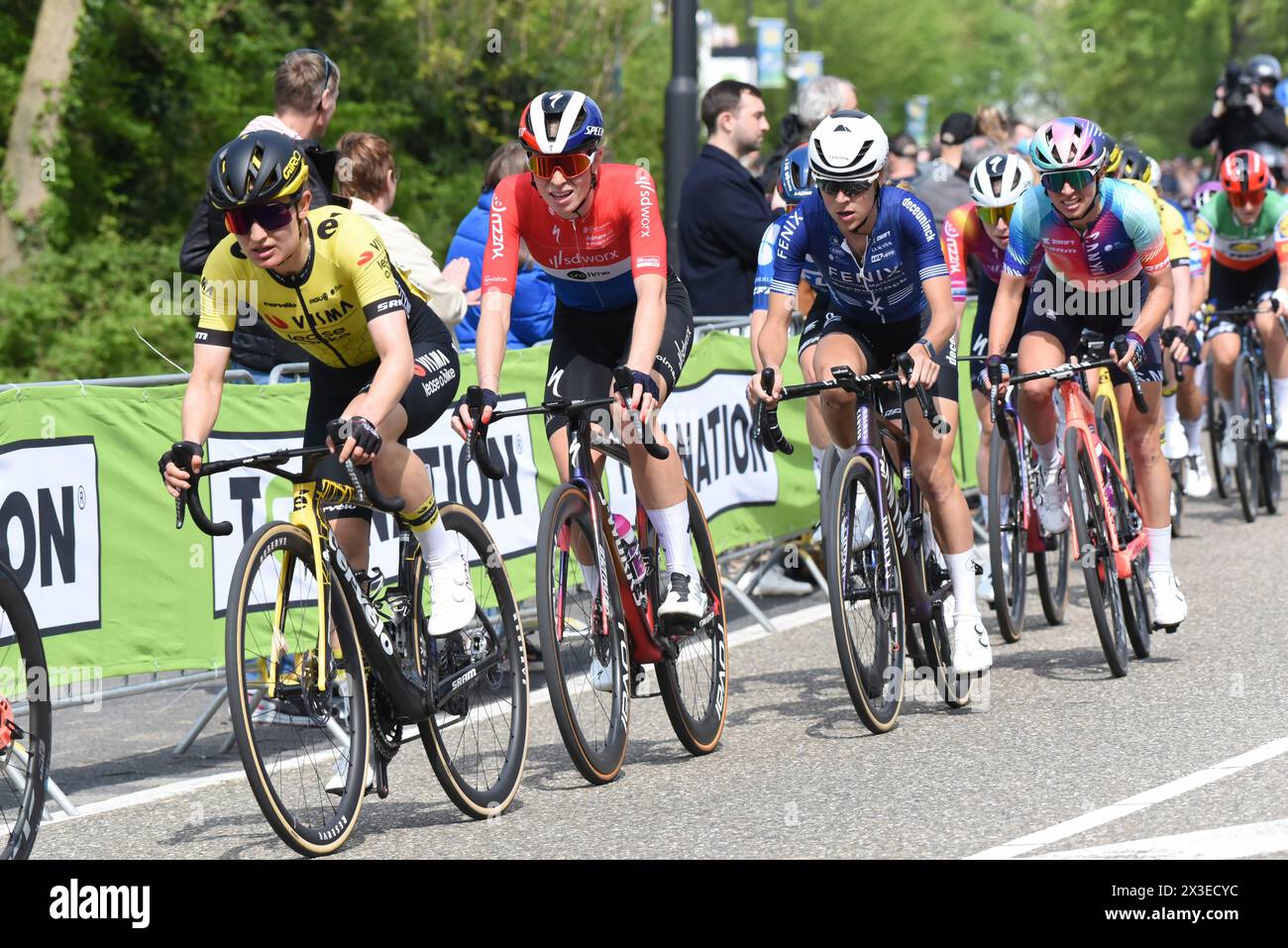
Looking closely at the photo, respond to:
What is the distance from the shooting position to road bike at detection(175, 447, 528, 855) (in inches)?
232

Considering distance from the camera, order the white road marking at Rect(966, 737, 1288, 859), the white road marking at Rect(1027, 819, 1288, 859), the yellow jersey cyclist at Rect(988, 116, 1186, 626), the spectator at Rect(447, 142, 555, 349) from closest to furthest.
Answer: the white road marking at Rect(1027, 819, 1288, 859), the white road marking at Rect(966, 737, 1288, 859), the yellow jersey cyclist at Rect(988, 116, 1186, 626), the spectator at Rect(447, 142, 555, 349)

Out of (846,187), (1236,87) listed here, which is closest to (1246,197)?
(1236,87)

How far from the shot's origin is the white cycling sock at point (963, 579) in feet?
26.8

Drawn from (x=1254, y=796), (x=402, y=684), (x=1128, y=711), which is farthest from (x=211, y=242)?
(x=1254, y=796)

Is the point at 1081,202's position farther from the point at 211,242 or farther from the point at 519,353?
the point at 211,242

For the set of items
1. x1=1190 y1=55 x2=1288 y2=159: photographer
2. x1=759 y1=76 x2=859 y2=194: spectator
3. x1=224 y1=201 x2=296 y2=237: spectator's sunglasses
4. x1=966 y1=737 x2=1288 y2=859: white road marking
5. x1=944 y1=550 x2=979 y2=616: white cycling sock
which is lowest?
x1=966 y1=737 x2=1288 y2=859: white road marking

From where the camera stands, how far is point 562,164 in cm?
705

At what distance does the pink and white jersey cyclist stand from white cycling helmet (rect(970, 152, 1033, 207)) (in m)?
3.29

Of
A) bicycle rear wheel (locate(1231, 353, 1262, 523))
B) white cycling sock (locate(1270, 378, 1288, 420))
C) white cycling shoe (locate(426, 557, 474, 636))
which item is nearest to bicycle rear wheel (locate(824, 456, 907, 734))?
white cycling shoe (locate(426, 557, 474, 636))

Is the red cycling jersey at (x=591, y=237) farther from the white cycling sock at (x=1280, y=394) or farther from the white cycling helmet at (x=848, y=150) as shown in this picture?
the white cycling sock at (x=1280, y=394)

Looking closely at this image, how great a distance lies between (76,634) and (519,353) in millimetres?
2922

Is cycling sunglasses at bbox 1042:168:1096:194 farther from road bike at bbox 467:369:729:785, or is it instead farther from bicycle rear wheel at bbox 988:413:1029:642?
road bike at bbox 467:369:729:785

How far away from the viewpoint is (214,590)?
7.97m
